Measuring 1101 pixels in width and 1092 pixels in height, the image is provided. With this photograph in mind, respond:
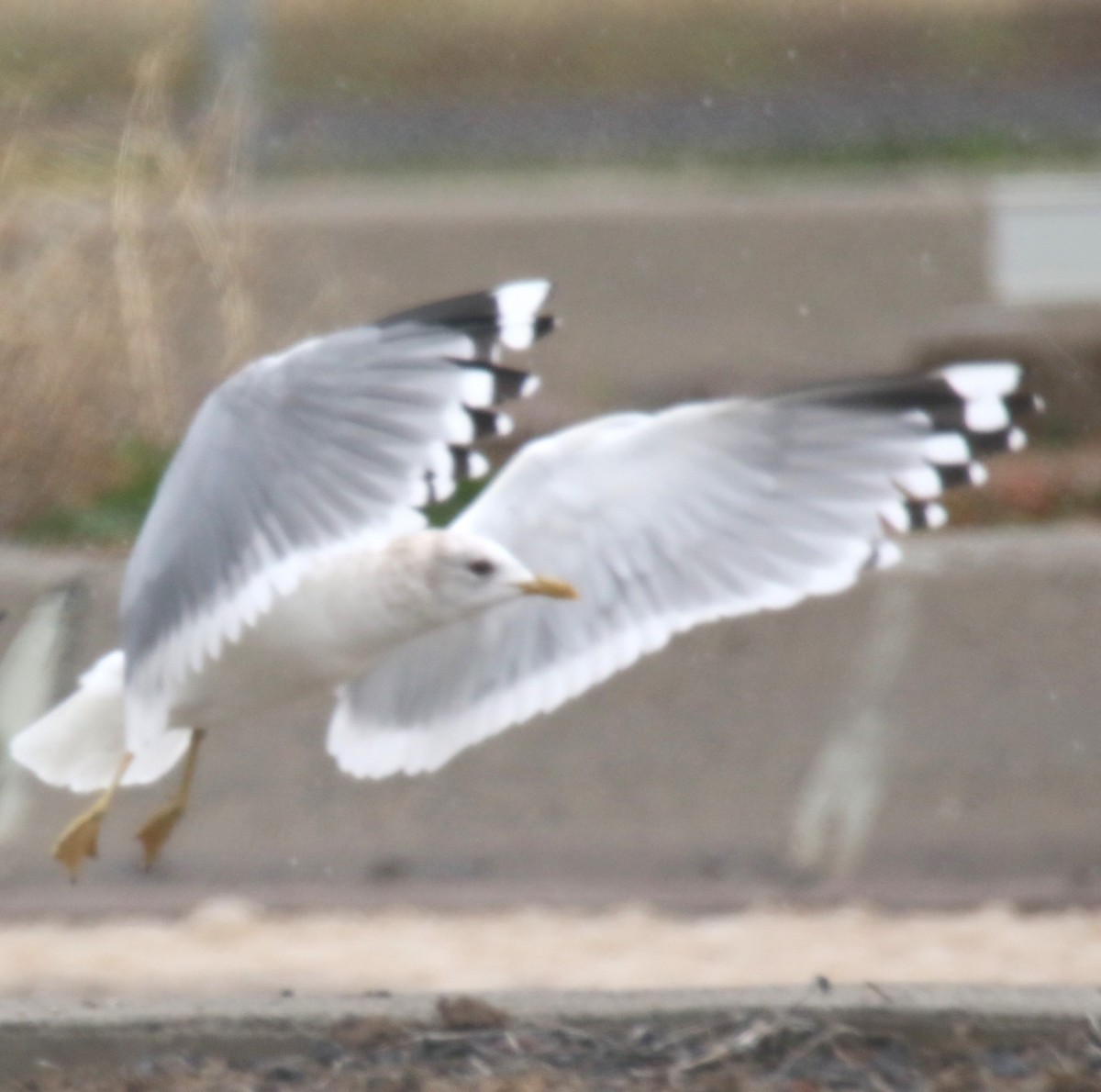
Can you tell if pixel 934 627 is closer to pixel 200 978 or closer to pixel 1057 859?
pixel 1057 859

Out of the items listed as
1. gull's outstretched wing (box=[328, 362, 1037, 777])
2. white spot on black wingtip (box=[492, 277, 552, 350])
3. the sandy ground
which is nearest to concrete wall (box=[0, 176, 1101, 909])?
the sandy ground

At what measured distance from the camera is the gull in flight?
116 inches

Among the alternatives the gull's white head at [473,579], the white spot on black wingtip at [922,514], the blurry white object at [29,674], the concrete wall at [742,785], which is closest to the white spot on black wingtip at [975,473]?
the white spot on black wingtip at [922,514]

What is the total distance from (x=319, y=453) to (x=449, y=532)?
215 mm

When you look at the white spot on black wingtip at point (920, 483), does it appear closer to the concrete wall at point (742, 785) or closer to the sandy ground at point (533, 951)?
the sandy ground at point (533, 951)

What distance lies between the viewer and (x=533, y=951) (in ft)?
13.1

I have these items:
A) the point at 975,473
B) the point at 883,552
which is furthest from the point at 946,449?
the point at 883,552

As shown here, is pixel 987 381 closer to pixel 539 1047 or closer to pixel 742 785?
pixel 539 1047

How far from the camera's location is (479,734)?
11.5 feet

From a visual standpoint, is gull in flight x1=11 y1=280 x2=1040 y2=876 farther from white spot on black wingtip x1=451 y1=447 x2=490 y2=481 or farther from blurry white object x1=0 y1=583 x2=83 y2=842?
blurry white object x1=0 y1=583 x2=83 y2=842

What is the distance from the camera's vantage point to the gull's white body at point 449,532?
116 inches

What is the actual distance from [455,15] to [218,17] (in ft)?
22.7

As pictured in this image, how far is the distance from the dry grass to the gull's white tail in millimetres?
1969

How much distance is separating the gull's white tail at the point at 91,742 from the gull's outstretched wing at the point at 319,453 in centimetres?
31
